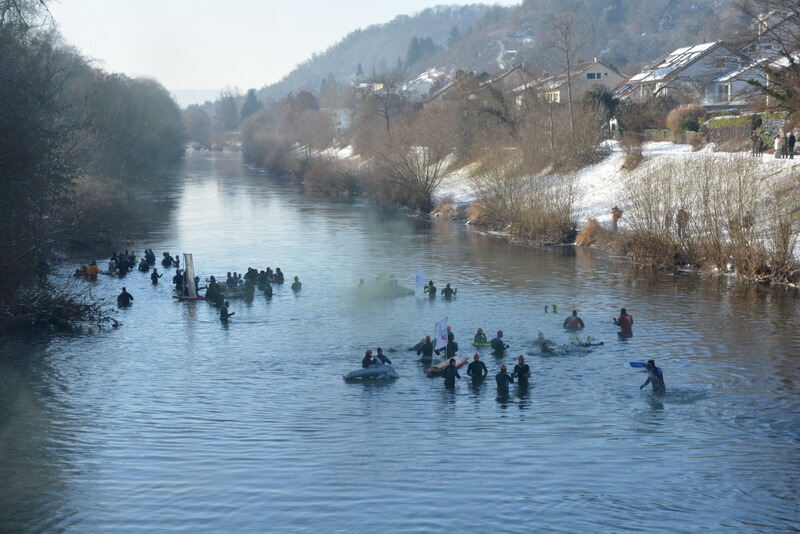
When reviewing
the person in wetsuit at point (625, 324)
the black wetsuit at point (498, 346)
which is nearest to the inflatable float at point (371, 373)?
the black wetsuit at point (498, 346)

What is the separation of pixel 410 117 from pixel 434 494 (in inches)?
3460

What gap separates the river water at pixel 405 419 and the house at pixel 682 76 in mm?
47159

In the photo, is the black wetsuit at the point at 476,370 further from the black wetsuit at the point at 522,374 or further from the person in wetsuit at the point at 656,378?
the person in wetsuit at the point at 656,378

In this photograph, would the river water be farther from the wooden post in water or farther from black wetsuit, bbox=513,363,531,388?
the wooden post in water

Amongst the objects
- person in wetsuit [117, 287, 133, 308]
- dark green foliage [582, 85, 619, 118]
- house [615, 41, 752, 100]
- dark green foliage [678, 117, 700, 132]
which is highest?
house [615, 41, 752, 100]

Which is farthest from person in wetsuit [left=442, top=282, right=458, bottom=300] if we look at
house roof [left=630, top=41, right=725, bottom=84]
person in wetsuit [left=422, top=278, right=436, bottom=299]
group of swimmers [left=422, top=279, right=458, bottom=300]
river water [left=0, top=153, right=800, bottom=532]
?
house roof [left=630, top=41, right=725, bottom=84]

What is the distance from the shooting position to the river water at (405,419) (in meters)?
16.5

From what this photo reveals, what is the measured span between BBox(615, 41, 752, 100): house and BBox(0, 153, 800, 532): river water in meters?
47.2

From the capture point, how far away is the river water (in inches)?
648

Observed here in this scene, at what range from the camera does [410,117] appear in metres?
102

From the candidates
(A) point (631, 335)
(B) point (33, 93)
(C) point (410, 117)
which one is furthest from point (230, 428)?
(C) point (410, 117)

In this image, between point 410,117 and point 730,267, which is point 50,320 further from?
point 410,117

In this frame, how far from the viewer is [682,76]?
8806cm

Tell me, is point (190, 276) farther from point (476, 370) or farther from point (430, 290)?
point (476, 370)
